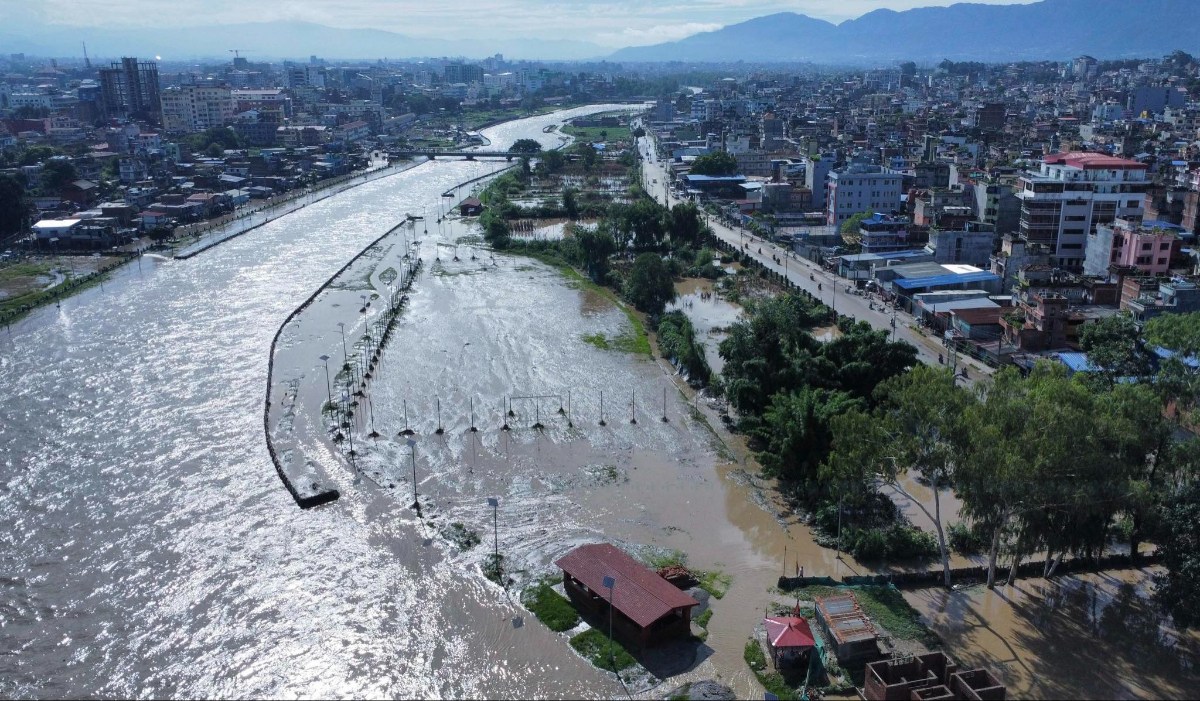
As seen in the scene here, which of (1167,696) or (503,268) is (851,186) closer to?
(503,268)

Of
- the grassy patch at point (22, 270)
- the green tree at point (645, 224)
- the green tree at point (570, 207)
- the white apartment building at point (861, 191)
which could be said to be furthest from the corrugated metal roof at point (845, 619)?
the green tree at point (570, 207)

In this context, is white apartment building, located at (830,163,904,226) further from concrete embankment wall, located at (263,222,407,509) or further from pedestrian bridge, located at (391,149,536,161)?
pedestrian bridge, located at (391,149,536,161)

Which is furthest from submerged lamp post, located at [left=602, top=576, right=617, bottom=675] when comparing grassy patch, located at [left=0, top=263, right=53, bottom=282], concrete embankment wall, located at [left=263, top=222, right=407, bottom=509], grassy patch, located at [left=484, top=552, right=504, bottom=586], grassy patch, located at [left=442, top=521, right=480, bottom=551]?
grassy patch, located at [left=0, top=263, right=53, bottom=282]

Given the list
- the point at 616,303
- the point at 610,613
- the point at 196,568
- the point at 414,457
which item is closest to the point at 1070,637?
the point at 610,613

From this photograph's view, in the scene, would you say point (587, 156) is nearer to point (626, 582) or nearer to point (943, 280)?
point (943, 280)

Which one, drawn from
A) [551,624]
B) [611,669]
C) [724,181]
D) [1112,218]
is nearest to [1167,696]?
[611,669]

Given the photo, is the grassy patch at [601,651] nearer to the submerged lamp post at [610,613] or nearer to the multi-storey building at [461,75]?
the submerged lamp post at [610,613]
